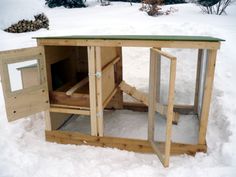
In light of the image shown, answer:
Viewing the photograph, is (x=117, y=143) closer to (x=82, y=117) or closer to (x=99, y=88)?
(x=99, y=88)

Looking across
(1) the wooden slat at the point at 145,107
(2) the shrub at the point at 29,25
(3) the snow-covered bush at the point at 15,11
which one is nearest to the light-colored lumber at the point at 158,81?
(1) the wooden slat at the point at 145,107

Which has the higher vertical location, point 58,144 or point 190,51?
point 190,51

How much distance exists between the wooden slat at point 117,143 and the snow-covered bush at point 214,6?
10.3 metres

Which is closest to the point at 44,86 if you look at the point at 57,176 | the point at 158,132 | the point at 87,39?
the point at 87,39

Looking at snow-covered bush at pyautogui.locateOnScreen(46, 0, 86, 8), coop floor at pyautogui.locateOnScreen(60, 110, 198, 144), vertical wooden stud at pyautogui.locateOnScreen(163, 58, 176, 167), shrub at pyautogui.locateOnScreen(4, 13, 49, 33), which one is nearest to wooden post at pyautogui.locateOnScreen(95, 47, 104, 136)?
coop floor at pyautogui.locateOnScreen(60, 110, 198, 144)

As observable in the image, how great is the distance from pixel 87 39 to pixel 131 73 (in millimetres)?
3247

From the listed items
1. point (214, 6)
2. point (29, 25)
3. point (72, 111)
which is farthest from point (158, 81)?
point (214, 6)

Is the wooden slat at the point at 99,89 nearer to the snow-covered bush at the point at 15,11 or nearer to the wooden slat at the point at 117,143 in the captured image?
the wooden slat at the point at 117,143

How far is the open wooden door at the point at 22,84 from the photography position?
2.75 m

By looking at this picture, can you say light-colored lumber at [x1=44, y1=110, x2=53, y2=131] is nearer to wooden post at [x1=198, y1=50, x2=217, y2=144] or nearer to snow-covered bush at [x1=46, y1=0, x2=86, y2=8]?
wooden post at [x1=198, y1=50, x2=217, y2=144]

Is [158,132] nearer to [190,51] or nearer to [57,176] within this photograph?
[57,176]

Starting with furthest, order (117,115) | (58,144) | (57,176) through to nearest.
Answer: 1. (117,115)
2. (58,144)
3. (57,176)

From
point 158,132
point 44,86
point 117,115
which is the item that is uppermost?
point 44,86

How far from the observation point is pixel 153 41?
2775 millimetres
